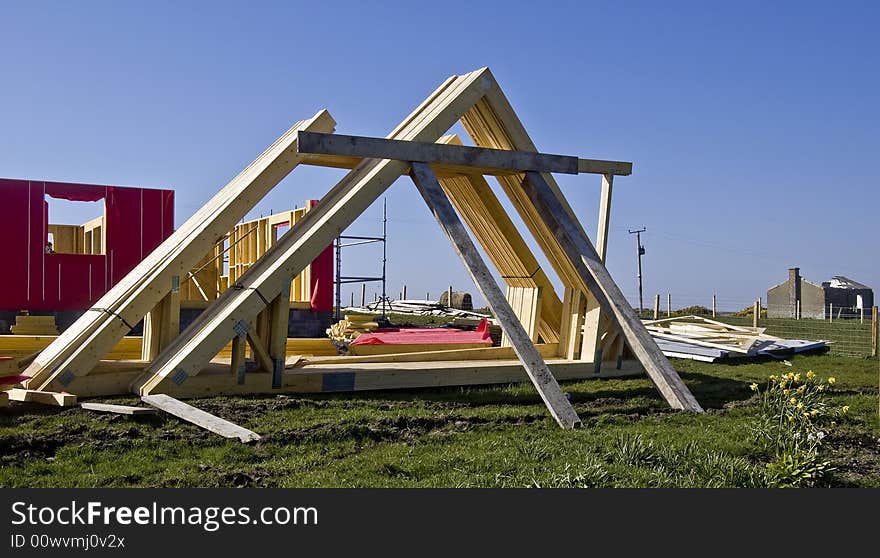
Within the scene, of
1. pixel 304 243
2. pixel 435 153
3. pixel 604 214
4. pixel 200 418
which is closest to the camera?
pixel 200 418

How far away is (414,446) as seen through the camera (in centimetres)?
628

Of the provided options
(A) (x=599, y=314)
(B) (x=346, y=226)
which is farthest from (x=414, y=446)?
(A) (x=599, y=314)

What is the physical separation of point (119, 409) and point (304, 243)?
7.63 feet

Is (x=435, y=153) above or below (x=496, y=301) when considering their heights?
above

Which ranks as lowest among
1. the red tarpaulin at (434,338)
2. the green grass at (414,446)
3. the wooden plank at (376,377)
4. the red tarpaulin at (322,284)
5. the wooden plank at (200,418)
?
the green grass at (414,446)

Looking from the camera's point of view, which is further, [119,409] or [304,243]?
[304,243]

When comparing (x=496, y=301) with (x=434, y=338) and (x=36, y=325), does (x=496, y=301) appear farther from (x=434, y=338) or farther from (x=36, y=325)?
(x=36, y=325)

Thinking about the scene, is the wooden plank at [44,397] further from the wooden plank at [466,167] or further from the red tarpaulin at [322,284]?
the red tarpaulin at [322,284]

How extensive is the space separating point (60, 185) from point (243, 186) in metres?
9.71

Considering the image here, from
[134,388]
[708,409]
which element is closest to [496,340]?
[708,409]

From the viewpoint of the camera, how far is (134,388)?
317 inches

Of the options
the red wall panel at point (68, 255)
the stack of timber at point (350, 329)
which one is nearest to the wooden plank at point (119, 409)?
the stack of timber at point (350, 329)

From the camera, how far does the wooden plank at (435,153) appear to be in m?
7.98

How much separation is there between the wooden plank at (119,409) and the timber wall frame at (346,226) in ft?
1.99
